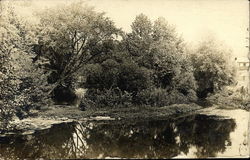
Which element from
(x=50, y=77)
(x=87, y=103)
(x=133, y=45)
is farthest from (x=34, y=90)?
(x=133, y=45)

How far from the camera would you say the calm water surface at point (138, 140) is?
16.5 feet

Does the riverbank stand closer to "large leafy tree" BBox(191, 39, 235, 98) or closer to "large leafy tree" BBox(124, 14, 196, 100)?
"large leafy tree" BBox(124, 14, 196, 100)

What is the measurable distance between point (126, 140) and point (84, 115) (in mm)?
733

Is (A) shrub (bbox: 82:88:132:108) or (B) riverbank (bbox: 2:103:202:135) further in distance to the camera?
(A) shrub (bbox: 82:88:132:108)

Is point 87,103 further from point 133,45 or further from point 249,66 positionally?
point 249,66

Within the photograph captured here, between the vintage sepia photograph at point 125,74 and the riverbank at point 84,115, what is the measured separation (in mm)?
14

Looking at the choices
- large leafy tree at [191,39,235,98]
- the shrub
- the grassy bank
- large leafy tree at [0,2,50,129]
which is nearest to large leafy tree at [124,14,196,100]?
large leafy tree at [191,39,235,98]

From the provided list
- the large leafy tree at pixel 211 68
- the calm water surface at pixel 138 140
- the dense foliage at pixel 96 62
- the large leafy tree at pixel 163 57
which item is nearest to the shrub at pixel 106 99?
the dense foliage at pixel 96 62

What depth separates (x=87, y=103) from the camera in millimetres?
5523

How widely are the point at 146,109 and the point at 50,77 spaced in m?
1.49

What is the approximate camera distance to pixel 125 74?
5.55 m

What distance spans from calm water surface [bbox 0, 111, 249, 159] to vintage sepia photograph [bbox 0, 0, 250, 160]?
0.05 ft

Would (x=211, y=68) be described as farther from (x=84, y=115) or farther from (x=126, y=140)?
(x=84, y=115)

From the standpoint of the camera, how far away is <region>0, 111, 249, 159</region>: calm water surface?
16.5 ft
